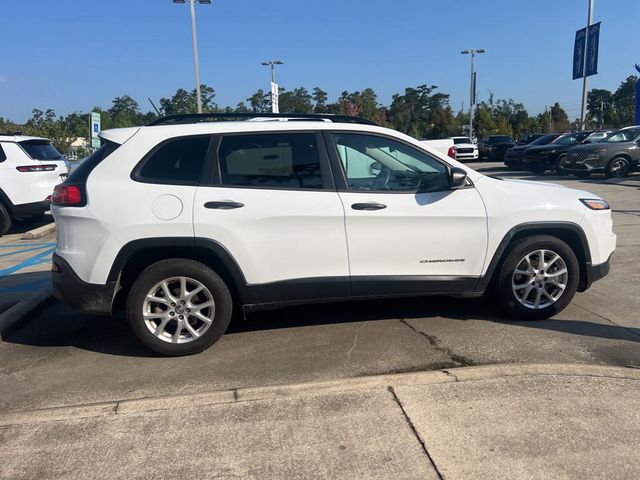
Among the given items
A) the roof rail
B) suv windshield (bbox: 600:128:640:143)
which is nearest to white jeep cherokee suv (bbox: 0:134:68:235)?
the roof rail

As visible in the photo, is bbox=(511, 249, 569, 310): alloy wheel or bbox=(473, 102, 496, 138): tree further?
bbox=(473, 102, 496, 138): tree

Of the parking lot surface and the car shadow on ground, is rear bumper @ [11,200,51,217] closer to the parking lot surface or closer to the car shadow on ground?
the car shadow on ground

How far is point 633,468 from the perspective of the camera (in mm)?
2658

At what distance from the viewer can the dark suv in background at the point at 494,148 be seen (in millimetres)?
33500

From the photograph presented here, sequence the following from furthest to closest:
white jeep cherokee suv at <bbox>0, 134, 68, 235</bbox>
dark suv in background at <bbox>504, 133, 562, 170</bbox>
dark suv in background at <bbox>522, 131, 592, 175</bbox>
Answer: dark suv in background at <bbox>504, 133, 562, 170</bbox>
dark suv in background at <bbox>522, 131, 592, 175</bbox>
white jeep cherokee suv at <bbox>0, 134, 68, 235</bbox>

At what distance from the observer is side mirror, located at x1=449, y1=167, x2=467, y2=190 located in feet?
14.2

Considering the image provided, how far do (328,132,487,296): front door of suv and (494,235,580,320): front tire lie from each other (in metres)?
0.30

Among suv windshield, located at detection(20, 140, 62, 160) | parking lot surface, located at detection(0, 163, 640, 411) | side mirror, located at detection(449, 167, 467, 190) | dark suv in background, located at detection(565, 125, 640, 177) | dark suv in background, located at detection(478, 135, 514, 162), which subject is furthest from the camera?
dark suv in background, located at detection(478, 135, 514, 162)

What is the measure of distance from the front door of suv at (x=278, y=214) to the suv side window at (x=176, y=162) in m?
0.13

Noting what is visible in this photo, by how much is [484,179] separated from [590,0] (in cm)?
2893

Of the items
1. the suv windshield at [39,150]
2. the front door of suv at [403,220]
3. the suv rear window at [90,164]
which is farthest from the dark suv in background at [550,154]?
the suv rear window at [90,164]

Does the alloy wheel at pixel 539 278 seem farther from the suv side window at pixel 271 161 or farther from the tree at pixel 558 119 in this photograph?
the tree at pixel 558 119

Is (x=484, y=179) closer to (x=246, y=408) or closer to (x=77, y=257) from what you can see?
(x=246, y=408)

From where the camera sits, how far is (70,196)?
4.03 metres
